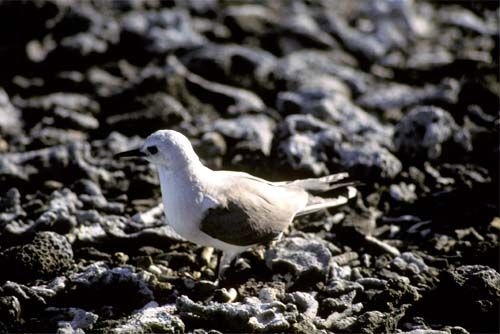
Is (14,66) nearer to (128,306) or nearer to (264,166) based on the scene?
(264,166)

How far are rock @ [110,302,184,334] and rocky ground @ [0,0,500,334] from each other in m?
0.02

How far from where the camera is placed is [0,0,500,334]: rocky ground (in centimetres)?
535

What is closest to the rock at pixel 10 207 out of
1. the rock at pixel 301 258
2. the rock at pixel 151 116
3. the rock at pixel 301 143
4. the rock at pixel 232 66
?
the rock at pixel 151 116

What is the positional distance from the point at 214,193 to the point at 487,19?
7.43 meters

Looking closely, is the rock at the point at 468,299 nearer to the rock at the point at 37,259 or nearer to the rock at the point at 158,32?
the rock at the point at 37,259

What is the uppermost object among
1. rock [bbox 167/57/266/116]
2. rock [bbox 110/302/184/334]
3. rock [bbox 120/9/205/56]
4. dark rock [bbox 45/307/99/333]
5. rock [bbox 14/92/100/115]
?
rock [bbox 120/9/205/56]

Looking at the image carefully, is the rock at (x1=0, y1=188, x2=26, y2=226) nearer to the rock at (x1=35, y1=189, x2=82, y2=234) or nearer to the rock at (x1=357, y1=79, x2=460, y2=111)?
the rock at (x1=35, y1=189, x2=82, y2=234)

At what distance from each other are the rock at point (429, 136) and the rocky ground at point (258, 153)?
0.9 inches

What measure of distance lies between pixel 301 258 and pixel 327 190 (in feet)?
2.95

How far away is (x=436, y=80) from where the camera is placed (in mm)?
9781

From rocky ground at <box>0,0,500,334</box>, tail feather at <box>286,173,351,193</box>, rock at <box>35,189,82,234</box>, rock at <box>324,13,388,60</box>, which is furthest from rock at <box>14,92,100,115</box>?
rock at <box>324,13,388,60</box>

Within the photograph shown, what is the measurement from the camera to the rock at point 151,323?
4.94 m

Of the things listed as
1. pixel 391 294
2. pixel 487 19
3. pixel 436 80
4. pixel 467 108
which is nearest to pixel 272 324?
pixel 391 294

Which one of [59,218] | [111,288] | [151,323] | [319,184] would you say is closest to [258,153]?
[319,184]
